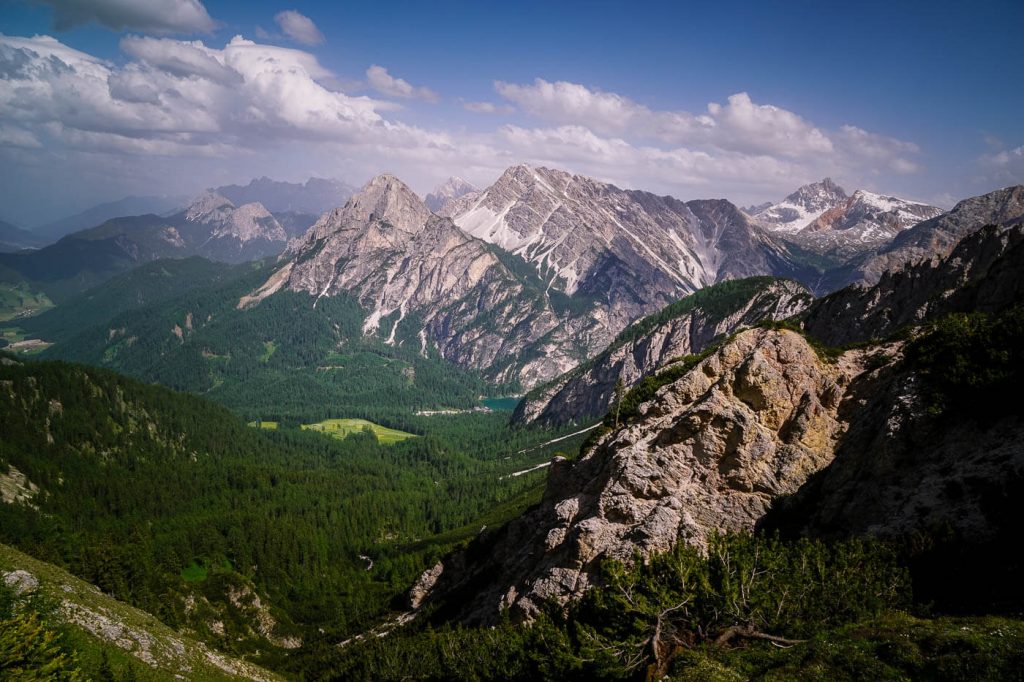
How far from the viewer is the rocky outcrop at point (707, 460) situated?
4953 cm

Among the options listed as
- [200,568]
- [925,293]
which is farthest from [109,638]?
[925,293]

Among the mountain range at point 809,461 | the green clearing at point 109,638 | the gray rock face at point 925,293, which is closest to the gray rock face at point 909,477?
the mountain range at point 809,461

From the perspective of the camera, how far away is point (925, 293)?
11950 centimetres

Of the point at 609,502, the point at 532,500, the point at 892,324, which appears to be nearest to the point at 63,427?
the point at 532,500

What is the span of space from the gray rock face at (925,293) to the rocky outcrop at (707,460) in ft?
145

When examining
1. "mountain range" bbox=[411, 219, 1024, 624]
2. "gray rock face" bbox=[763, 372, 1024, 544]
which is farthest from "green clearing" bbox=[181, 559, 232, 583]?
"gray rock face" bbox=[763, 372, 1024, 544]

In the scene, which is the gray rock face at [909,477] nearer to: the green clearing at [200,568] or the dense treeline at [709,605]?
the dense treeline at [709,605]

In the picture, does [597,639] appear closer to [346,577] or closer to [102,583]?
[102,583]

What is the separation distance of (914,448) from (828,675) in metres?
23.1

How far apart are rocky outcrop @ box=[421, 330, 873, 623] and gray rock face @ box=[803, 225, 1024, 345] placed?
1738 inches

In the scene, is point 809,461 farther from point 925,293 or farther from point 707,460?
point 925,293

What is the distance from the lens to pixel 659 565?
124 ft

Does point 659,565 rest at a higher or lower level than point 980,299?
lower

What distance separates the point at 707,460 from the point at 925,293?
100465mm
